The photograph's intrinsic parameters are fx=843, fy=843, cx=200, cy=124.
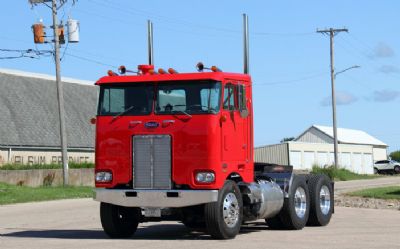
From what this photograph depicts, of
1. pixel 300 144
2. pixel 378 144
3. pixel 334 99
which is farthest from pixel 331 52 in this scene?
pixel 378 144

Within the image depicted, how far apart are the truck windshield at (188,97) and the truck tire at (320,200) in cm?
451

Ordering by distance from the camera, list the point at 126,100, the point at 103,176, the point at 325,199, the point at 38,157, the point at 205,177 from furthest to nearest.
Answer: the point at 38,157 → the point at 325,199 → the point at 126,100 → the point at 103,176 → the point at 205,177

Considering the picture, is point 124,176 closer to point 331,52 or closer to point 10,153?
point 10,153

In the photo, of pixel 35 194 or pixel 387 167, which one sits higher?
pixel 387 167

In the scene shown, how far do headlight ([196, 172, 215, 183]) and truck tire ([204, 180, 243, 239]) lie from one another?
0.96ft

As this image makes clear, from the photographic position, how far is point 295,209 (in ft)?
58.5

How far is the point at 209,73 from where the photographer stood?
15.3 metres

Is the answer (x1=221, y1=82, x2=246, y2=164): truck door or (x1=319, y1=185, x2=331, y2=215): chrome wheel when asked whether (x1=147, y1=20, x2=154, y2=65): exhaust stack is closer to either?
(x1=221, y1=82, x2=246, y2=164): truck door

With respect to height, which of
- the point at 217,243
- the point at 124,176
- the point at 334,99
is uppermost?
the point at 334,99

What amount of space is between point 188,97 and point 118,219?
→ 2846mm

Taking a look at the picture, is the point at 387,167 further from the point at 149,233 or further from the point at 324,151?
the point at 149,233

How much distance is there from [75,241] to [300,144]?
65.6 meters

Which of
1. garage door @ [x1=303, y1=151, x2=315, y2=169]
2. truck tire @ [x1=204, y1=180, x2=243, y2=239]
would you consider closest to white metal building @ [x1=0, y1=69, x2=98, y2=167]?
garage door @ [x1=303, y1=151, x2=315, y2=169]

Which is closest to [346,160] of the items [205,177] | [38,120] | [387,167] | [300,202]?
[387,167]
